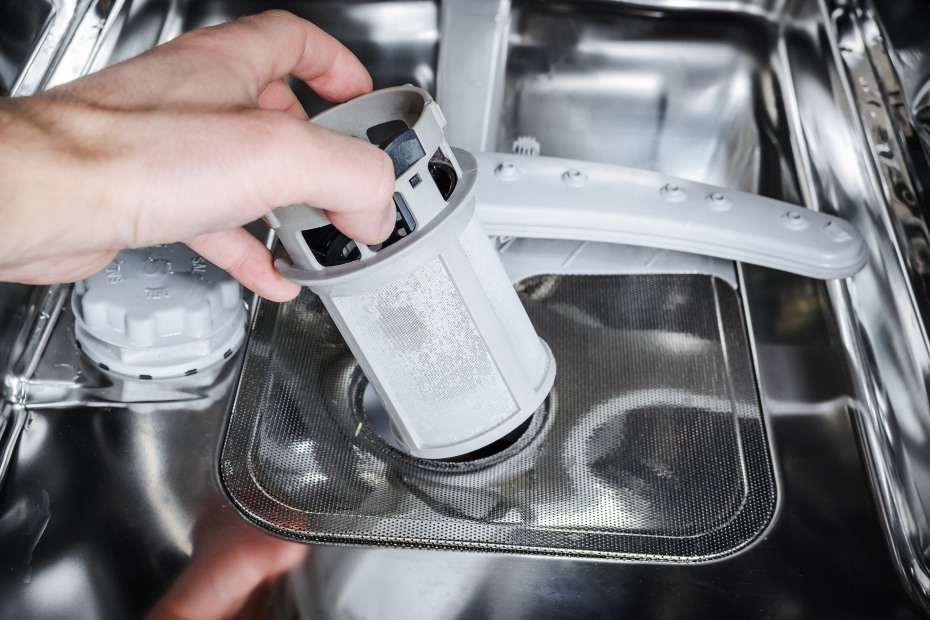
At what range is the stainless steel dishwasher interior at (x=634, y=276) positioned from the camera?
61 centimetres

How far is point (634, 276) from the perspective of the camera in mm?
837

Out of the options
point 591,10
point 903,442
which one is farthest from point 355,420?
point 591,10

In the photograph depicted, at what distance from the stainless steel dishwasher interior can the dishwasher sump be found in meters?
0.02

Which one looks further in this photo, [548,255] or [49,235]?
[548,255]

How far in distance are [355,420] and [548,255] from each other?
0.82ft

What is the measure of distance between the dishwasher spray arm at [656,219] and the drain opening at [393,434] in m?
0.16

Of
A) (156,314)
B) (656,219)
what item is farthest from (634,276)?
(156,314)

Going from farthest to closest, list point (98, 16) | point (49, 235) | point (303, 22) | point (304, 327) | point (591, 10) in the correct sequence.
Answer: point (591, 10) → point (98, 16) → point (304, 327) → point (303, 22) → point (49, 235)

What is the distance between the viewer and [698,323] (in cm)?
79

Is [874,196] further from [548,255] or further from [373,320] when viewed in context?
[373,320]

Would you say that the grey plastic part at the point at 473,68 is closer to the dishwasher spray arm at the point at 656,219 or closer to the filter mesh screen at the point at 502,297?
the dishwasher spray arm at the point at 656,219

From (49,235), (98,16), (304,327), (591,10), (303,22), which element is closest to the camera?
(49,235)

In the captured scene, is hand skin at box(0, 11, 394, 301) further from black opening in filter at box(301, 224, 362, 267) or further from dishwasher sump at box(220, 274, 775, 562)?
dishwasher sump at box(220, 274, 775, 562)

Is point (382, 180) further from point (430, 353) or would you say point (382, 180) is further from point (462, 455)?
point (462, 455)
